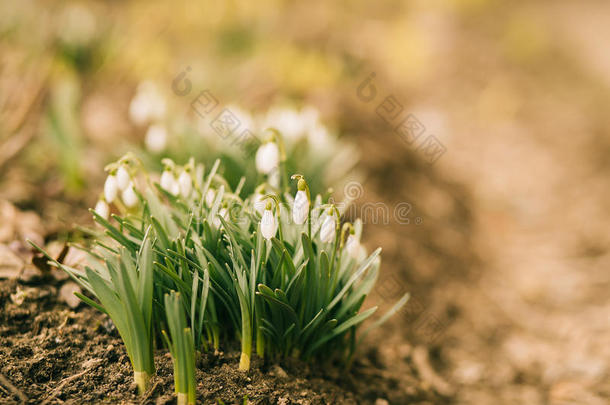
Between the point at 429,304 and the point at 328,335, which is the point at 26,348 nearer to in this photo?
the point at 328,335

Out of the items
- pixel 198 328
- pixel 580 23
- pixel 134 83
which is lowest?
pixel 198 328

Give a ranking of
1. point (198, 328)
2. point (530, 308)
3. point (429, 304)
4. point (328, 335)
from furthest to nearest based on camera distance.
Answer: point (530, 308)
point (429, 304)
point (328, 335)
point (198, 328)

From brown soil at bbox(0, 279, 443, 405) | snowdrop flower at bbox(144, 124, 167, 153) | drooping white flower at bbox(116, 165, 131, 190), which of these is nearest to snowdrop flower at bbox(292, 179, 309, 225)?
brown soil at bbox(0, 279, 443, 405)

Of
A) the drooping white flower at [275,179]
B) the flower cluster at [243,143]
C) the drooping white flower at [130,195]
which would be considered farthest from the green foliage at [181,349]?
the flower cluster at [243,143]

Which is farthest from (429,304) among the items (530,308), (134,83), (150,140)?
(134,83)

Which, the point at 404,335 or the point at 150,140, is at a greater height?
the point at 150,140

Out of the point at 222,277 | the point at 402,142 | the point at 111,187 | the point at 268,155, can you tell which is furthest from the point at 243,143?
the point at 402,142

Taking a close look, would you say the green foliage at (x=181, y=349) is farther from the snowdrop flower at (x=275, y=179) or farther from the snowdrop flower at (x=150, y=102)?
the snowdrop flower at (x=150, y=102)
